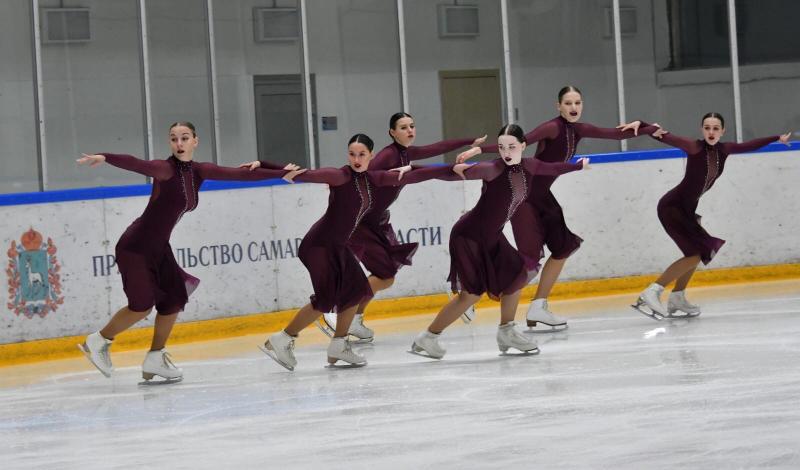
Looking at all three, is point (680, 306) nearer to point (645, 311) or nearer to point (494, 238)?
point (645, 311)

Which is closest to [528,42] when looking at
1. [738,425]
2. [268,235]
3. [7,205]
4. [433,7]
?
[433,7]

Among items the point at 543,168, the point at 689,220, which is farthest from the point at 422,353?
the point at 689,220

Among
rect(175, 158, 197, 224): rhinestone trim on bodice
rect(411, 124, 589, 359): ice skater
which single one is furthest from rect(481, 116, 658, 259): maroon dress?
rect(175, 158, 197, 224): rhinestone trim on bodice

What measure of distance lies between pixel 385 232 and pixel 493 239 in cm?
159

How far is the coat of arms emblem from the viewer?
9.45 meters

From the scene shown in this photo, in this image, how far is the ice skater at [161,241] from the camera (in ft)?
25.9

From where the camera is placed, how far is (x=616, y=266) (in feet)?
39.1

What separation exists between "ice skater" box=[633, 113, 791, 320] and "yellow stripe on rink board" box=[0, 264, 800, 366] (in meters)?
2.11

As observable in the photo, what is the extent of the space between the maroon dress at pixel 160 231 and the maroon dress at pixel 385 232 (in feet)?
4.53

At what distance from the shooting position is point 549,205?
9.55 meters

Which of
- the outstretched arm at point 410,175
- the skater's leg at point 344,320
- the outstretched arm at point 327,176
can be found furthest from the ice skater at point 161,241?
the skater's leg at point 344,320

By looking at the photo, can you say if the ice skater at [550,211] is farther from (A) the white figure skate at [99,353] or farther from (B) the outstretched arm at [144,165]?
(A) the white figure skate at [99,353]

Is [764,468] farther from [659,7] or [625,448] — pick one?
[659,7]

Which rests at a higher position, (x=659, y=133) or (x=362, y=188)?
(x=659, y=133)
